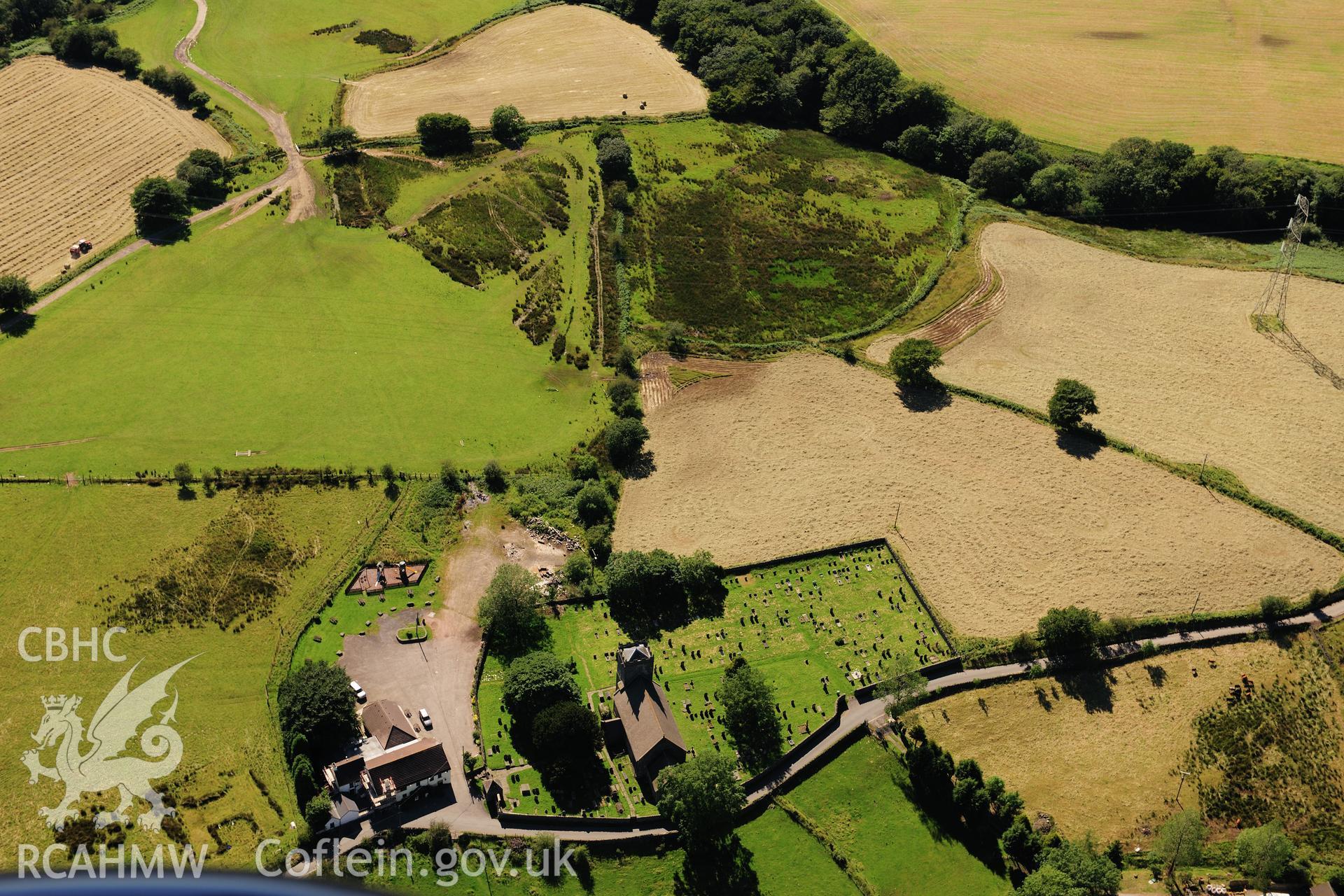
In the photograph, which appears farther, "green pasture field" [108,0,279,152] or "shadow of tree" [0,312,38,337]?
"green pasture field" [108,0,279,152]

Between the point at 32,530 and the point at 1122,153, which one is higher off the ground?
the point at 1122,153

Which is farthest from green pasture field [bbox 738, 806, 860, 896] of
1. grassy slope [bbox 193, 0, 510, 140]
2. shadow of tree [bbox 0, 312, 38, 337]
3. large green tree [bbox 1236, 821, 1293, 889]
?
grassy slope [bbox 193, 0, 510, 140]

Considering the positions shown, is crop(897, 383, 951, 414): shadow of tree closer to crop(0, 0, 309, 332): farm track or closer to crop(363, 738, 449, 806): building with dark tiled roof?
crop(363, 738, 449, 806): building with dark tiled roof

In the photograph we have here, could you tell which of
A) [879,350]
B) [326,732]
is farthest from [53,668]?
[879,350]

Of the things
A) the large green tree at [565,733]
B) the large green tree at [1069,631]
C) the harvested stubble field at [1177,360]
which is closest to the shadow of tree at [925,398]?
the harvested stubble field at [1177,360]

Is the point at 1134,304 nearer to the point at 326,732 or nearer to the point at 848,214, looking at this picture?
the point at 848,214

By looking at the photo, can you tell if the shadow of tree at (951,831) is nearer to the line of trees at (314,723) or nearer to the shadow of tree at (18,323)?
the line of trees at (314,723)
